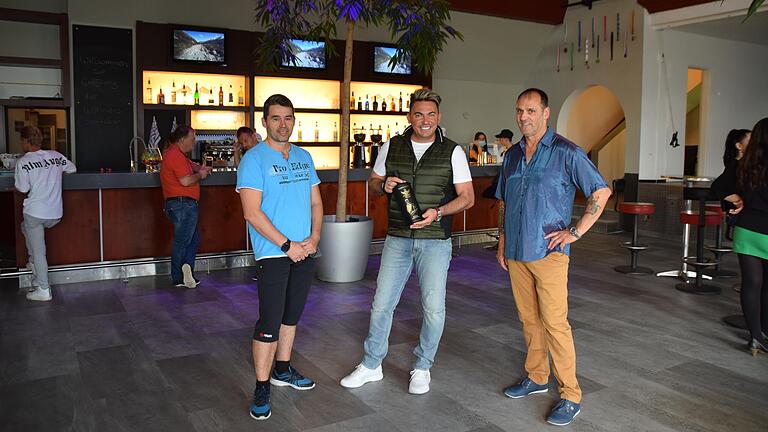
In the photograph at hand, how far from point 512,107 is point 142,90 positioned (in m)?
6.27

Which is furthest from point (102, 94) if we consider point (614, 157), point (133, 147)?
point (614, 157)

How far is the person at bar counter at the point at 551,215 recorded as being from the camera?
3.09 meters

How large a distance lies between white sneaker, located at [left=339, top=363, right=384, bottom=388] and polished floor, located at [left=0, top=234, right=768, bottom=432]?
0.16ft

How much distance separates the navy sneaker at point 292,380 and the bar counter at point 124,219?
349 centimetres

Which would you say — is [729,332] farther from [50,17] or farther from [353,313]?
[50,17]

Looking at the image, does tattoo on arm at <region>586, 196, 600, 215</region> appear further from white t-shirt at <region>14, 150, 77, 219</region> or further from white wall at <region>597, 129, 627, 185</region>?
white wall at <region>597, 129, 627, 185</region>

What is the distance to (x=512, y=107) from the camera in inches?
461

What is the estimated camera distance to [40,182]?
5.51m

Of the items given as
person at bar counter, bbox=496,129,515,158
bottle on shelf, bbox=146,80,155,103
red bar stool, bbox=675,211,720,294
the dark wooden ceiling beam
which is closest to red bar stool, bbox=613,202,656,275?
red bar stool, bbox=675,211,720,294

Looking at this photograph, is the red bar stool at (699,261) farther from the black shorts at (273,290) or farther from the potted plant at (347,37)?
the black shorts at (273,290)

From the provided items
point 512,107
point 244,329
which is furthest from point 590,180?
point 512,107

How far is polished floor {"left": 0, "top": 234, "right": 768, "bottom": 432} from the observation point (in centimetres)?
327

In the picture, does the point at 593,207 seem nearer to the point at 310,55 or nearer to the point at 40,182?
the point at 40,182

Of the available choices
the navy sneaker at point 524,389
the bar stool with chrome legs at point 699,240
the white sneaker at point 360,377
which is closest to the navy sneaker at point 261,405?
the white sneaker at point 360,377
